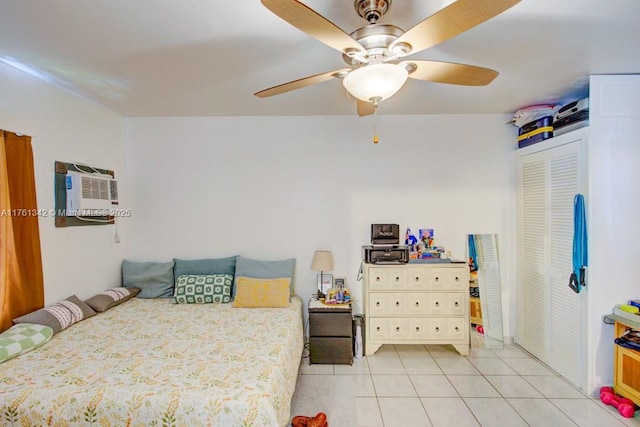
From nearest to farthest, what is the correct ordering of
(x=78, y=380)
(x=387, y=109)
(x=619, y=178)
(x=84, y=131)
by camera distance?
(x=78, y=380), (x=619, y=178), (x=84, y=131), (x=387, y=109)

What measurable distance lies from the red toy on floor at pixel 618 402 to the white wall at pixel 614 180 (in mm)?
459

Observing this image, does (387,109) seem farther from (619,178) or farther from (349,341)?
(349,341)

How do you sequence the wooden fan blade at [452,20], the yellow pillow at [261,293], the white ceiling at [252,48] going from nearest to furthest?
the wooden fan blade at [452,20], the white ceiling at [252,48], the yellow pillow at [261,293]

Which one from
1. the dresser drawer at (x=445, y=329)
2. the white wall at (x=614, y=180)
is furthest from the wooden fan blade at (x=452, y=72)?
the dresser drawer at (x=445, y=329)

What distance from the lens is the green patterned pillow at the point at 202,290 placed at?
3.12m

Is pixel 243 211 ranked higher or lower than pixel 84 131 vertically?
lower

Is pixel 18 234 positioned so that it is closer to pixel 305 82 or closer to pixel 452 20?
pixel 305 82

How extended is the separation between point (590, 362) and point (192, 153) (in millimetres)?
4044

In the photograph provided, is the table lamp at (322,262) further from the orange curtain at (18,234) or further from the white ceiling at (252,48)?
the orange curtain at (18,234)

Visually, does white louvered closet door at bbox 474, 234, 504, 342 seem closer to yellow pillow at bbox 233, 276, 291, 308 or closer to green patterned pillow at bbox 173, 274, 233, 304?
yellow pillow at bbox 233, 276, 291, 308

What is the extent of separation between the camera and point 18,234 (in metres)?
2.26

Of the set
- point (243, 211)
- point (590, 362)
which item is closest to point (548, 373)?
point (590, 362)

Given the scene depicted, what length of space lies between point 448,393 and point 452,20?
256cm

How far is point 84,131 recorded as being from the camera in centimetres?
296
